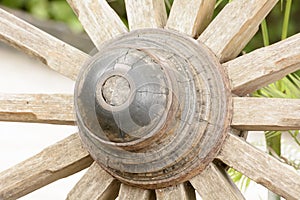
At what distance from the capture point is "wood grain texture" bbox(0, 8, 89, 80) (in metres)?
0.76

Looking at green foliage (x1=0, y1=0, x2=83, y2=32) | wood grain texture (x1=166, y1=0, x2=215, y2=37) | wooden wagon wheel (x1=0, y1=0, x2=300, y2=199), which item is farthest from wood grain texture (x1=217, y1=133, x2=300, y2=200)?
green foliage (x1=0, y1=0, x2=83, y2=32)

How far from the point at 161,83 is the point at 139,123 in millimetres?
45

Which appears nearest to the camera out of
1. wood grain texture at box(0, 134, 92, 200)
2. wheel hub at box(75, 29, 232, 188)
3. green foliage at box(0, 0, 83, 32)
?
wheel hub at box(75, 29, 232, 188)

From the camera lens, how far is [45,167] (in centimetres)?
76

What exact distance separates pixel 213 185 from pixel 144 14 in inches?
8.1

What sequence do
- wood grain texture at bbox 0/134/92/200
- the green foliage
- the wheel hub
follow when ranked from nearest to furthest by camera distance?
the wheel hub → wood grain texture at bbox 0/134/92/200 → the green foliage

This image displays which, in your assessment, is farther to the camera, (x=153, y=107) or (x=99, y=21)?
(x=99, y=21)

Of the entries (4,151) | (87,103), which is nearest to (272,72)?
(87,103)

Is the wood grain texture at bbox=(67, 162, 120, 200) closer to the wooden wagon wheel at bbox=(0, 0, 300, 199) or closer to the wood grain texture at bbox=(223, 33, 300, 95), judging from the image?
the wooden wagon wheel at bbox=(0, 0, 300, 199)

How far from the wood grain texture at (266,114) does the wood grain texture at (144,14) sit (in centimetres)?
13

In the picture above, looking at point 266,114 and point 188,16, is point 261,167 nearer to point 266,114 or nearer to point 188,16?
point 266,114

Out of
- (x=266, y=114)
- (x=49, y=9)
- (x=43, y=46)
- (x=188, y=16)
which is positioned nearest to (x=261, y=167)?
(x=266, y=114)

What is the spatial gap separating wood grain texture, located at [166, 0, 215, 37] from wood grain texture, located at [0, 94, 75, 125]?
0.14 m

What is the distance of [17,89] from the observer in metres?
1.70
